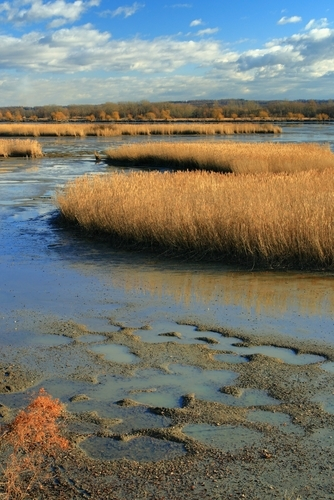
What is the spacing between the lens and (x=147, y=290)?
7.93 m

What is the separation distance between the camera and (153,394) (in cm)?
468

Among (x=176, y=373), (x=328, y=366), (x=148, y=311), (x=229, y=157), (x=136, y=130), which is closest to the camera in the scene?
(x=176, y=373)

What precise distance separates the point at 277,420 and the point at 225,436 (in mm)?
440

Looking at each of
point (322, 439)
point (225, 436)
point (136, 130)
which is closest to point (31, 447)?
point (225, 436)

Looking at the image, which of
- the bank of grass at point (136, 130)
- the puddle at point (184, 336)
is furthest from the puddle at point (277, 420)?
the bank of grass at point (136, 130)

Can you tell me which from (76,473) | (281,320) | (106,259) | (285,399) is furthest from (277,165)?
(76,473)

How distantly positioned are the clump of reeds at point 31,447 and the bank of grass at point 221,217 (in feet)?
19.1

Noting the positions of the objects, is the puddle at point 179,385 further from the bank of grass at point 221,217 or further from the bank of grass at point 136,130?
the bank of grass at point 136,130

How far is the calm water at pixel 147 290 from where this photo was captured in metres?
6.68

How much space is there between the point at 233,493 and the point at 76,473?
87cm

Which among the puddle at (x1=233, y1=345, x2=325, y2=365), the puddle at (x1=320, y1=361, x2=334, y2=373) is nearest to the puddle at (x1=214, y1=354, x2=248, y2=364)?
the puddle at (x1=233, y1=345, x2=325, y2=365)

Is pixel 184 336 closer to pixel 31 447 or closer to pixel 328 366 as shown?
pixel 328 366

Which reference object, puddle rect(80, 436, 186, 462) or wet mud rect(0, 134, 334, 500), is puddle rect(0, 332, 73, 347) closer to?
wet mud rect(0, 134, 334, 500)

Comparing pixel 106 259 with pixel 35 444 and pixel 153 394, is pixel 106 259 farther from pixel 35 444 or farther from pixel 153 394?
pixel 35 444
